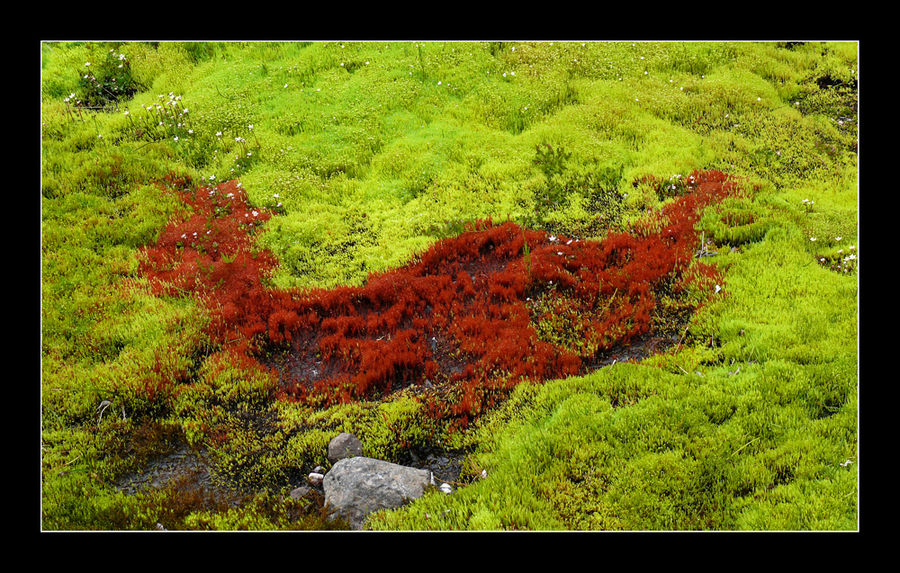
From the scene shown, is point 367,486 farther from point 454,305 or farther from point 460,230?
point 460,230

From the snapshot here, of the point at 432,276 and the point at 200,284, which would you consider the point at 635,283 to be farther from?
the point at 200,284

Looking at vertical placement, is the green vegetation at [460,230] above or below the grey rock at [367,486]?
above

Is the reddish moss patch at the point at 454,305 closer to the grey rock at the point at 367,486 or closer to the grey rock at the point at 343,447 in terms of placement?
the grey rock at the point at 343,447

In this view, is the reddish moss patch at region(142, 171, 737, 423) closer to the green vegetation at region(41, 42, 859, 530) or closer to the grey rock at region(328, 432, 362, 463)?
the green vegetation at region(41, 42, 859, 530)

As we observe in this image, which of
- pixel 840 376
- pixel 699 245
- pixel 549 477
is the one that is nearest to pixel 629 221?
pixel 699 245

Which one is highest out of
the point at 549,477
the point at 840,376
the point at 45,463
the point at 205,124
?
the point at 205,124

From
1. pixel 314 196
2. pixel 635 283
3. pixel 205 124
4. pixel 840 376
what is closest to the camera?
pixel 840 376

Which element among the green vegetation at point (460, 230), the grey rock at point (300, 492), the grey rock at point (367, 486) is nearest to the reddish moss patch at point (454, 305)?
the green vegetation at point (460, 230)

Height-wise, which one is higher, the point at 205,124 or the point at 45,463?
the point at 205,124
